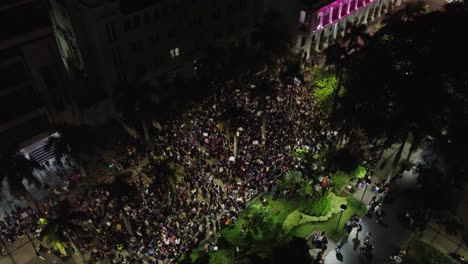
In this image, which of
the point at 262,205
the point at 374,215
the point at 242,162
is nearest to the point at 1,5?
the point at 242,162

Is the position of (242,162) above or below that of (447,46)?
below

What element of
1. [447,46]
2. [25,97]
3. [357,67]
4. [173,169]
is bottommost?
[173,169]

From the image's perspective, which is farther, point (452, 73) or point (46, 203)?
point (46, 203)

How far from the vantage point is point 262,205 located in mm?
39938

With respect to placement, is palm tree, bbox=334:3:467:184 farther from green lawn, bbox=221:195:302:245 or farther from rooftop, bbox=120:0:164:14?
rooftop, bbox=120:0:164:14

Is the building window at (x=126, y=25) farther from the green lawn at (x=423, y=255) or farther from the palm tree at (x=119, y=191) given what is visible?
the green lawn at (x=423, y=255)

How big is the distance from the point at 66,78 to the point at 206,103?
17.3 metres

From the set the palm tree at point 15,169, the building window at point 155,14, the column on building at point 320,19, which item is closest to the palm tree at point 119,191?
the palm tree at point 15,169

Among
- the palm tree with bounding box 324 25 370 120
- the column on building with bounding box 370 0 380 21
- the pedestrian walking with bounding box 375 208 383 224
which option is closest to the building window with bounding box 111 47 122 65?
the palm tree with bounding box 324 25 370 120

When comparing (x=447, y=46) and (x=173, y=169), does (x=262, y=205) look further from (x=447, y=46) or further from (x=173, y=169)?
(x=447, y=46)

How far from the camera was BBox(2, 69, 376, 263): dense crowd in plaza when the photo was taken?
36969 mm

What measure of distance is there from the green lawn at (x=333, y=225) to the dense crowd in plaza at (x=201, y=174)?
540 centimetres

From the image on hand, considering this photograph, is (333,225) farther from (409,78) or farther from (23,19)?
(23,19)

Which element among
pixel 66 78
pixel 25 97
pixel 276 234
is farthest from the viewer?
pixel 66 78
